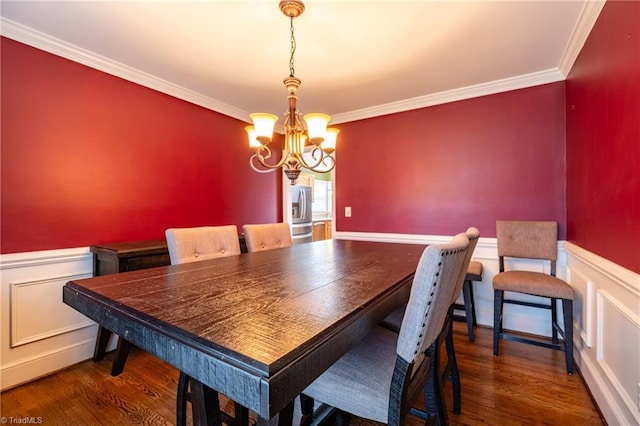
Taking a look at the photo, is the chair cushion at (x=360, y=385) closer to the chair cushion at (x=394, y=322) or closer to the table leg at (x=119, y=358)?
the chair cushion at (x=394, y=322)

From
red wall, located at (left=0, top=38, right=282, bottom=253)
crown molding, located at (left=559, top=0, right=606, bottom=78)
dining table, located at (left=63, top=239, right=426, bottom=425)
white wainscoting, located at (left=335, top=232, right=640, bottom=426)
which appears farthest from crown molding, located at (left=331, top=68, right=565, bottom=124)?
dining table, located at (left=63, top=239, right=426, bottom=425)

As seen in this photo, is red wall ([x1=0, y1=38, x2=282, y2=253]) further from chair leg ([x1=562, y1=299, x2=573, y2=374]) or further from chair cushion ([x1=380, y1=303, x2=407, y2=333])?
chair leg ([x1=562, y1=299, x2=573, y2=374])

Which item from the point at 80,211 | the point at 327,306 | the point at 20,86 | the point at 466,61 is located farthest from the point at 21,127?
the point at 466,61

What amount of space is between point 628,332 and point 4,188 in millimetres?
3498

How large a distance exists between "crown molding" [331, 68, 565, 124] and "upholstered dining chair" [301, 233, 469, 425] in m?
2.36

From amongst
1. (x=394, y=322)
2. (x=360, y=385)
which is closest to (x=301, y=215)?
(x=394, y=322)

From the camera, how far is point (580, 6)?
5.36ft

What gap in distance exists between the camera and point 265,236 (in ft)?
7.39

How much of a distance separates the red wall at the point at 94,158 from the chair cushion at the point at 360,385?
7.00ft

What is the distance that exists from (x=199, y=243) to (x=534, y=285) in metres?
2.32

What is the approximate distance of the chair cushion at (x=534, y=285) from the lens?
1.90m

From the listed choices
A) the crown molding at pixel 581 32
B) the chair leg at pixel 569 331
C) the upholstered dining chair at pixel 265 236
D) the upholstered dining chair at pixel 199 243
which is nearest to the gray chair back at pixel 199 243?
the upholstered dining chair at pixel 199 243

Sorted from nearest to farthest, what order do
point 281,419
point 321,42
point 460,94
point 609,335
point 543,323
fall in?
point 281,419 < point 609,335 < point 321,42 < point 543,323 < point 460,94

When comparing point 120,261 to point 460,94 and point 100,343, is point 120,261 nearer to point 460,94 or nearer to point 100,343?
point 100,343
